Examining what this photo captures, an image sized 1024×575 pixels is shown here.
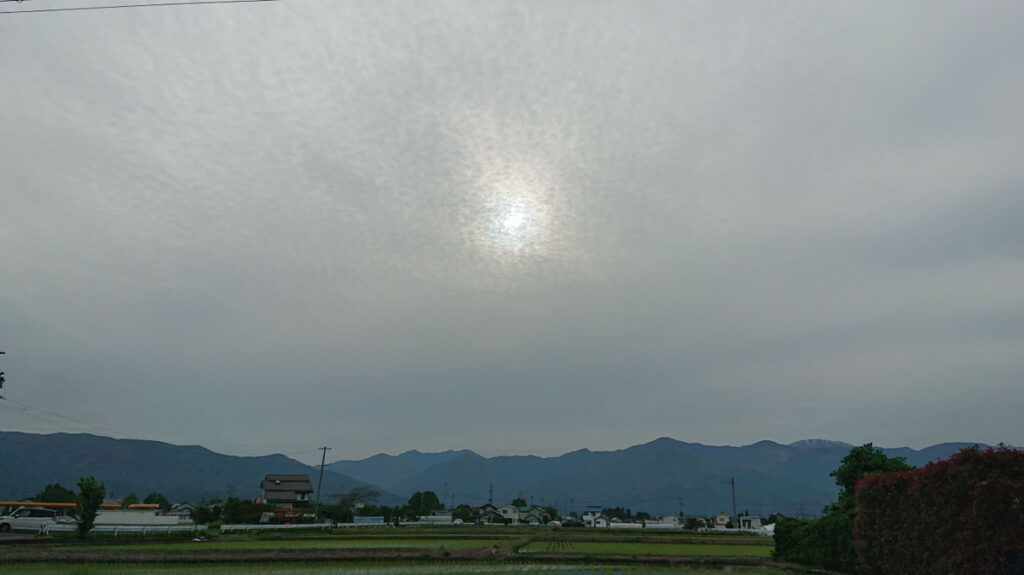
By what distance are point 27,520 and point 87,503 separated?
1436cm

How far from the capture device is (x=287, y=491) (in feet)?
422

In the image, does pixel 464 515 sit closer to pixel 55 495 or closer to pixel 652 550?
pixel 55 495

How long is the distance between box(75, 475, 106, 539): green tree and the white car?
6323 millimetres

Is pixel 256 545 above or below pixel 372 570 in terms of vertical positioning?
below

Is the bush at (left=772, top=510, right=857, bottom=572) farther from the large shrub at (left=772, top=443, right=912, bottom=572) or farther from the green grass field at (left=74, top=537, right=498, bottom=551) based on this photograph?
the green grass field at (left=74, top=537, right=498, bottom=551)

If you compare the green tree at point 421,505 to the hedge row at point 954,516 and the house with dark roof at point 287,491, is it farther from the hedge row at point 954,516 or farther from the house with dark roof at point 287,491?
the hedge row at point 954,516

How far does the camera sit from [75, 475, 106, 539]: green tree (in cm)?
4728

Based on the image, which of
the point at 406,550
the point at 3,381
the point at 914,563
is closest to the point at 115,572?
the point at 3,381

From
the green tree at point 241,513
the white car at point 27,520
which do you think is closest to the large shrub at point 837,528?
the white car at point 27,520

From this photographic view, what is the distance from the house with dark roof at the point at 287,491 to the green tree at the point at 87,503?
77273mm

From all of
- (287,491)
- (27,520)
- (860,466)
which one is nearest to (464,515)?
(287,491)

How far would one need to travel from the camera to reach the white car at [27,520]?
5359cm

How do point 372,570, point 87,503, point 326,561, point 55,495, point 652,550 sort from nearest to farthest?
1. point 372,570
2. point 326,561
3. point 87,503
4. point 652,550
5. point 55,495

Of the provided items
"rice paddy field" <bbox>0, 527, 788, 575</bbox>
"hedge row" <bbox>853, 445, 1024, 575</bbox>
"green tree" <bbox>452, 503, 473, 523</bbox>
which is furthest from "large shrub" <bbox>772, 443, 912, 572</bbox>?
"green tree" <bbox>452, 503, 473, 523</bbox>
